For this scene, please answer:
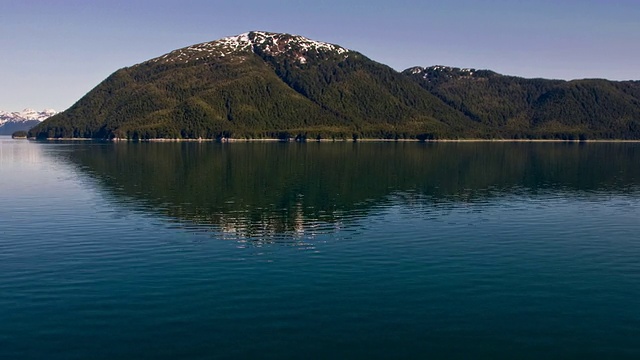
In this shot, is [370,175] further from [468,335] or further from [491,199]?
[468,335]

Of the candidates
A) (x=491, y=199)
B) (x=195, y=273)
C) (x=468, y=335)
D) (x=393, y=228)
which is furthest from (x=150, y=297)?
(x=491, y=199)

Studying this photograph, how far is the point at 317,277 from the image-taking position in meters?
48.3

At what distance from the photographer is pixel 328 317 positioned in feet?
125

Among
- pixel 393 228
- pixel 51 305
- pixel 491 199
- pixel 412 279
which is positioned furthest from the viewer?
pixel 491 199

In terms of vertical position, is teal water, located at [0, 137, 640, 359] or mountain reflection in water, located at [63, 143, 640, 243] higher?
mountain reflection in water, located at [63, 143, 640, 243]

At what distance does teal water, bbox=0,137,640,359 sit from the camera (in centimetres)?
3416

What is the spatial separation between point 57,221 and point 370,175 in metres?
92.8

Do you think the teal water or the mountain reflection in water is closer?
the teal water

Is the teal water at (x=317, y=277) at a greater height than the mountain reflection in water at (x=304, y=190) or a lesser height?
lesser

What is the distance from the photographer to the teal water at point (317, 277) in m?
34.2

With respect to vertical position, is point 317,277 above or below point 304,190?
below

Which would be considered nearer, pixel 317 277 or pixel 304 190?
pixel 317 277

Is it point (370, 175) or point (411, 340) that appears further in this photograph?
point (370, 175)

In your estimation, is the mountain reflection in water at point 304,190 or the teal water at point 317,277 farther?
the mountain reflection in water at point 304,190
